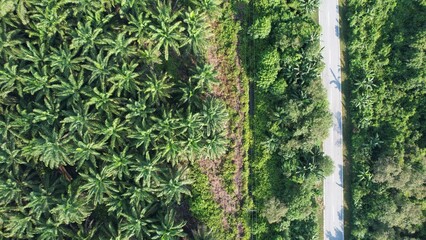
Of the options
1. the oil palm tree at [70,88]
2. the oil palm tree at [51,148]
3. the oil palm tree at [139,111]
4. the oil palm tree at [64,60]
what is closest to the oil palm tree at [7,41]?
the oil palm tree at [64,60]

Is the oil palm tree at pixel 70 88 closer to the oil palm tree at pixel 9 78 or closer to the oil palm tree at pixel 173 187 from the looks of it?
the oil palm tree at pixel 9 78

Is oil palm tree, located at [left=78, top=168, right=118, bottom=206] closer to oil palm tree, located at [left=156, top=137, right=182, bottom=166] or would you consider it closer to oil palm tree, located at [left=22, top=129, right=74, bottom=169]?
oil palm tree, located at [left=22, top=129, right=74, bottom=169]

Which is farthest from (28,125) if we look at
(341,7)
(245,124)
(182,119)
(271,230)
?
(341,7)

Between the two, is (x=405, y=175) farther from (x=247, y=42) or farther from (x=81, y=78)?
(x=81, y=78)

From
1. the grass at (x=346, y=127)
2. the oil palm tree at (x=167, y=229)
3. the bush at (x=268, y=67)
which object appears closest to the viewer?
the oil palm tree at (x=167, y=229)

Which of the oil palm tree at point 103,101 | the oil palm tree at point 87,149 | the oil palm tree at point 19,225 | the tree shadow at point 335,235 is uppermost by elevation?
the oil palm tree at point 103,101

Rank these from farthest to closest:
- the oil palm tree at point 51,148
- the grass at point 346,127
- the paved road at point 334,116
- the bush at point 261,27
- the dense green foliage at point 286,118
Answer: the grass at point 346,127 < the paved road at point 334,116 < the bush at point 261,27 < the dense green foliage at point 286,118 < the oil palm tree at point 51,148

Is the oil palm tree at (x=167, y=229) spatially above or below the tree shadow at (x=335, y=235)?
above
